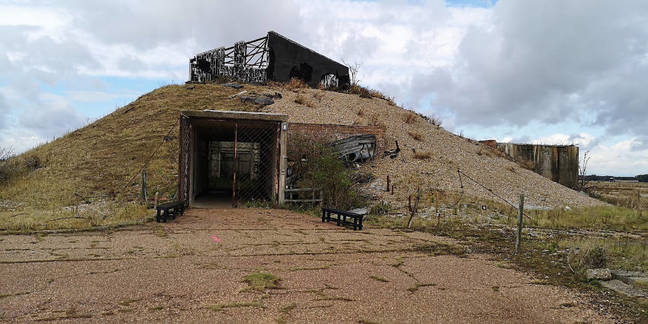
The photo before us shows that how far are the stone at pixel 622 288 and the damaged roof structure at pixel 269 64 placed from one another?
21148 mm

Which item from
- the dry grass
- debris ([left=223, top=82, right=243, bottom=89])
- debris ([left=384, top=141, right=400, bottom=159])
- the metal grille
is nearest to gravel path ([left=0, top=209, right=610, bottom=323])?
the dry grass

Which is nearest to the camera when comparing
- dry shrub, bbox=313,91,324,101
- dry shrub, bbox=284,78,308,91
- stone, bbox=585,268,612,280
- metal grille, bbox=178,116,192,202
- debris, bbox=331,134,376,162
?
stone, bbox=585,268,612,280

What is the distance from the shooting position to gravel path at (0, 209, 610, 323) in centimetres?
440

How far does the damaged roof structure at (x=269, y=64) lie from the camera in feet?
82.1

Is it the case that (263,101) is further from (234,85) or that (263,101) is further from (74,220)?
(74,220)

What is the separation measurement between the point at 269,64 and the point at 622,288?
21669 millimetres

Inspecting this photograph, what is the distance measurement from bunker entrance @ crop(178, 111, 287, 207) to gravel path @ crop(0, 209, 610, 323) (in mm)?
4448

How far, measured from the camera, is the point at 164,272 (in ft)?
18.6

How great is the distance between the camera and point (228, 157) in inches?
875

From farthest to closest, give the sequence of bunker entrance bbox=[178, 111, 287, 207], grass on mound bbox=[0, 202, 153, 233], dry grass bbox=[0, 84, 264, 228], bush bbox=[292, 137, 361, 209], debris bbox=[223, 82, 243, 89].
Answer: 1. debris bbox=[223, 82, 243, 89]
2. dry grass bbox=[0, 84, 264, 228]
3. bush bbox=[292, 137, 361, 209]
4. bunker entrance bbox=[178, 111, 287, 207]
5. grass on mound bbox=[0, 202, 153, 233]

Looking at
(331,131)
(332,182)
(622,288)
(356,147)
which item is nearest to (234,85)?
(331,131)

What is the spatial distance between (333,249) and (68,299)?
4.09 metres

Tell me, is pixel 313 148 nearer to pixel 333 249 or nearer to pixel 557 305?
pixel 333 249

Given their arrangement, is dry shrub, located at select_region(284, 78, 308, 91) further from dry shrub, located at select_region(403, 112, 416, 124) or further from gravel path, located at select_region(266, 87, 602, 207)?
dry shrub, located at select_region(403, 112, 416, 124)
